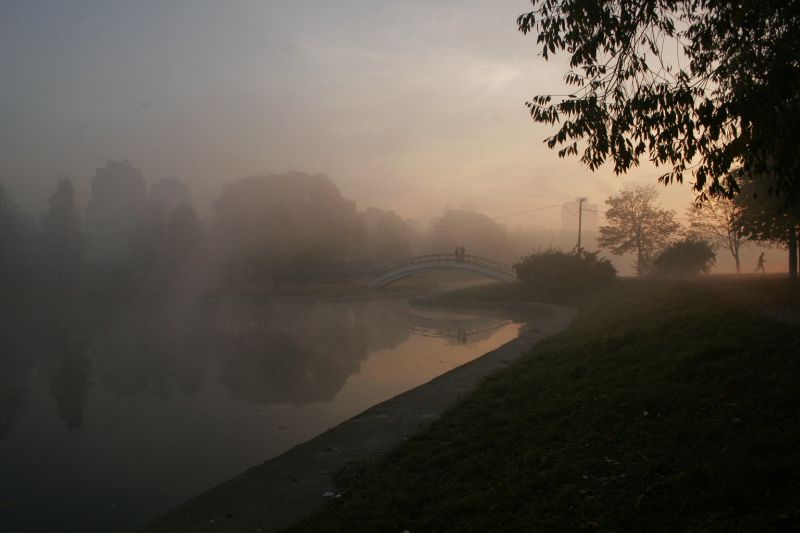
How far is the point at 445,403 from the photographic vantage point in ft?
44.7

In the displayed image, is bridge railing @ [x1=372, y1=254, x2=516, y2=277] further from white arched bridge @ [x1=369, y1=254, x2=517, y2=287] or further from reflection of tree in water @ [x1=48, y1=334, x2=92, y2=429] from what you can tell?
reflection of tree in water @ [x1=48, y1=334, x2=92, y2=429]

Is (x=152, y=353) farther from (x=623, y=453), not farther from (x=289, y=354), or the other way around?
(x=623, y=453)

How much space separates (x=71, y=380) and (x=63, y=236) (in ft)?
187

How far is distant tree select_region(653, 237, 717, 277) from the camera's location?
4956 cm

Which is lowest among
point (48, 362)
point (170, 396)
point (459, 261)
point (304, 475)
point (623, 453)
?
point (170, 396)

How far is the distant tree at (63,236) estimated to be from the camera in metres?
69.0

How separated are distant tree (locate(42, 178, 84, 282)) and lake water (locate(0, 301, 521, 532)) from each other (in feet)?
105

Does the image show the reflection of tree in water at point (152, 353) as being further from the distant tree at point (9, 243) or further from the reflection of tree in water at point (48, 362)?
the distant tree at point (9, 243)

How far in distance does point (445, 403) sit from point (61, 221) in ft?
238

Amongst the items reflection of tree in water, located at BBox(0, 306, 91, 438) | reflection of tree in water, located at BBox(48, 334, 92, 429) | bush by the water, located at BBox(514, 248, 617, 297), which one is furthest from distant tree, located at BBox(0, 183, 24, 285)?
bush by the water, located at BBox(514, 248, 617, 297)

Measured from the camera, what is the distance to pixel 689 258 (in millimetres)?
49625

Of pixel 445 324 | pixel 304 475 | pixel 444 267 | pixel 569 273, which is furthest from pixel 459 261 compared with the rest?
pixel 304 475

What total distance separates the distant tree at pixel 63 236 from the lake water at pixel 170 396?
3215cm

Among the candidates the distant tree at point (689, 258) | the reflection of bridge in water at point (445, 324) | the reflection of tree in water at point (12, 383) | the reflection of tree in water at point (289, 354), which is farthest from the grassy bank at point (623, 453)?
the distant tree at point (689, 258)
